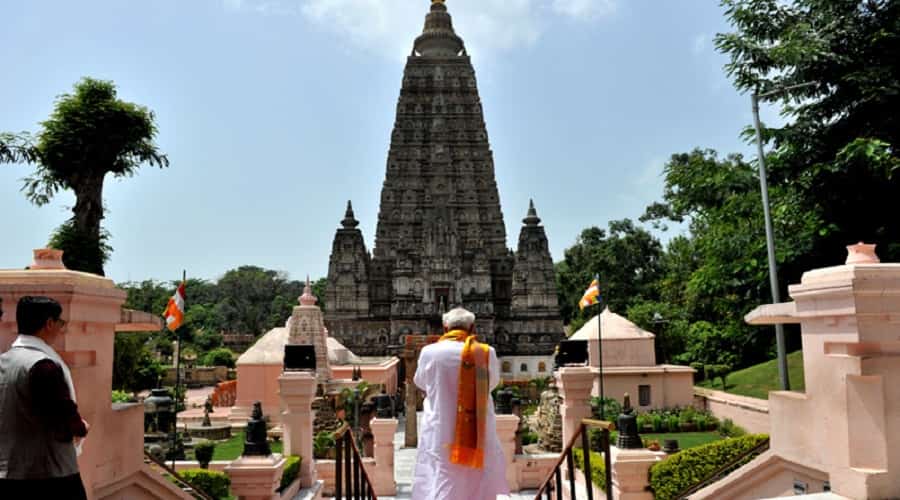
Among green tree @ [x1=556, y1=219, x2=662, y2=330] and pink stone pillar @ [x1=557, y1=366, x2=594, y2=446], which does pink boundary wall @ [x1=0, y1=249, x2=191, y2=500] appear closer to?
pink stone pillar @ [x1=557, y1=366, x2=594, y2=446]

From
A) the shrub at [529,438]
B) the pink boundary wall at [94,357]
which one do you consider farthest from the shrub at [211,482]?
the shrub at [529,438]

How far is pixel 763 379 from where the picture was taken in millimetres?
21859

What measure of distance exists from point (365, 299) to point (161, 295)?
34732 millimetres

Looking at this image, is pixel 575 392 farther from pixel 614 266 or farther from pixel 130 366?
pixel 614 266

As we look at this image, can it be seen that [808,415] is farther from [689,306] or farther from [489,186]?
[489,186]

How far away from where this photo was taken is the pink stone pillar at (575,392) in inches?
400

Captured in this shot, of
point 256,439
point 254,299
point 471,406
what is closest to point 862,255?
point 471,406

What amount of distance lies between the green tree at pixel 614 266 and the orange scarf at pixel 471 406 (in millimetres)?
52608

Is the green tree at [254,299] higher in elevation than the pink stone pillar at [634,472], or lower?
Answer: higher

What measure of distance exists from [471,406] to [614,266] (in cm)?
5612

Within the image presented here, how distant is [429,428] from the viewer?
5.24 meters

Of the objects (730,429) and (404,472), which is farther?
(730,429)

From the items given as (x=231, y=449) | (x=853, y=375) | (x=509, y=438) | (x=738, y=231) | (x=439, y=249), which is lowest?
(x=231, y=449)

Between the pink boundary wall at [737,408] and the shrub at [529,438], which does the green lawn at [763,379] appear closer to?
the pink boundary wall at [737,408]
